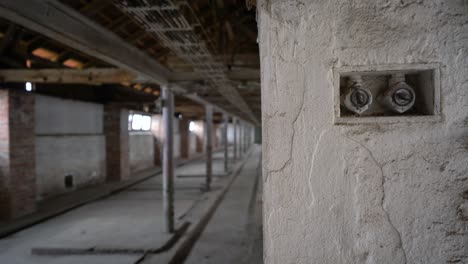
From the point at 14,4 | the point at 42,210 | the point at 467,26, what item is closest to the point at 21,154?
the point at 42,210

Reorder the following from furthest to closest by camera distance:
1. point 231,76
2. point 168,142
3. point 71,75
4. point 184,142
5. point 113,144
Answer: point 184,142, point 113,144, point 168,142, point 71,75, point 231,76

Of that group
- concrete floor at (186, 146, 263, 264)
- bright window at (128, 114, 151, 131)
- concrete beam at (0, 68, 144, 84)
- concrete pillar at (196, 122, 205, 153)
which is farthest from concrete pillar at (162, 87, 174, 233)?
concrete pillar at (196, 122, 205, 153)

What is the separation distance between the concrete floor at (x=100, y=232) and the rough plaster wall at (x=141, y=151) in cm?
469

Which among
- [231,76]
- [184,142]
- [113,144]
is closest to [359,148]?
[231,76]

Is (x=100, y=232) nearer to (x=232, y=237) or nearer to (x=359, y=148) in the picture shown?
(x=232, y=237)

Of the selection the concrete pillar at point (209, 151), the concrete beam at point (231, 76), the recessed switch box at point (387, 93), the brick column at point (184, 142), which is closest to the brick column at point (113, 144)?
the concrete pillar at point (209, 151)

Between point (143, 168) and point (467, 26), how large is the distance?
43.4 feet

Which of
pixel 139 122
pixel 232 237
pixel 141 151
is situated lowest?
pixel 232 237

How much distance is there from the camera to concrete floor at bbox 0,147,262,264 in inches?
161

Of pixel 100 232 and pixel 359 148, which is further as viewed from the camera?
pixel 100 232

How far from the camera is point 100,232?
4.95m

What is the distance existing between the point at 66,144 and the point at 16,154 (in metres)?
2.41

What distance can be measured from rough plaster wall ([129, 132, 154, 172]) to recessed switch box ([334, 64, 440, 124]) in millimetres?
11848

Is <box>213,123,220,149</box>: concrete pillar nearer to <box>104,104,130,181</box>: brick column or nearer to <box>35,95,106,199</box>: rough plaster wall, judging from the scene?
<box>104,104,130,181</box>: brick column
